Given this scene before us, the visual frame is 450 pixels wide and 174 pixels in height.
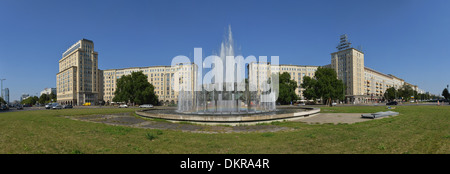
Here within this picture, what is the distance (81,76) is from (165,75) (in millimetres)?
44672

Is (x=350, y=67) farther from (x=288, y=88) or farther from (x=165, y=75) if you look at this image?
(x=165, y=75)

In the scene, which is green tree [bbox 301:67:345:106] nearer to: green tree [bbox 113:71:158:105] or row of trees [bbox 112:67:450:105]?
row of trees [bbox 112:67:450:105]

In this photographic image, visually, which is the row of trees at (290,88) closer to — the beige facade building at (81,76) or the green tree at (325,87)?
the green tree at (325,87)

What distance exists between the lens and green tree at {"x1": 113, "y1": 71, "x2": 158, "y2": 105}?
223 feet

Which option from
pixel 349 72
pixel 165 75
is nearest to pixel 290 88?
pixel 349 72

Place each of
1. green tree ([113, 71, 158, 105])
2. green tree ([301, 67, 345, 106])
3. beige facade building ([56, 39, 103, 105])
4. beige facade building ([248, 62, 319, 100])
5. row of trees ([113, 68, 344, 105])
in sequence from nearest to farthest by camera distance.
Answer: green tree ([301, 67, 345, 106]) < row of trees ([113, 68, 344, 105]) < green tree ([113, 71, 158, 105]) < beige facade building ([56, 39, 103, 105]) < beige facade building ([248, 62, 319, 100])

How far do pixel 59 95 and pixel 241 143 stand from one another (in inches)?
6209

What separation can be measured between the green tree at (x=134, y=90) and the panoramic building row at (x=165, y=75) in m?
28.4

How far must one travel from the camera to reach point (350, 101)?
377ft

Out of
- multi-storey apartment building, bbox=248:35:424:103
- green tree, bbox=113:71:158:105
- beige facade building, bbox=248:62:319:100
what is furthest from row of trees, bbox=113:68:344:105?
beige facade building, bbox=248:62:319:100

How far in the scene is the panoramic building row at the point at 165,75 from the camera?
111m
